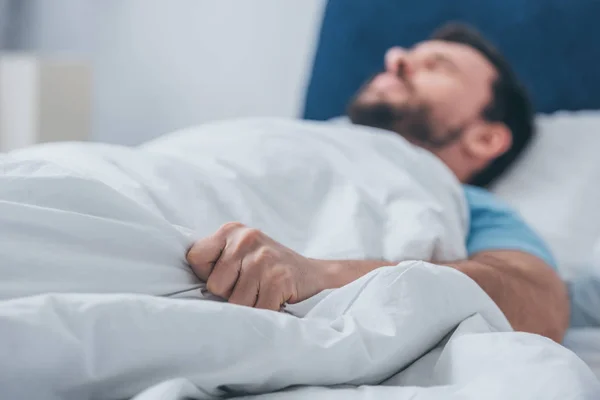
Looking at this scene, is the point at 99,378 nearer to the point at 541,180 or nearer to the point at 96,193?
the point at 96,193

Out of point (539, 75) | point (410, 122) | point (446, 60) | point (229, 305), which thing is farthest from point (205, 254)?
point (539, 75)

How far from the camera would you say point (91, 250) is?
2.13 ft

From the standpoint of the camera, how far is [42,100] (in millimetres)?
2078

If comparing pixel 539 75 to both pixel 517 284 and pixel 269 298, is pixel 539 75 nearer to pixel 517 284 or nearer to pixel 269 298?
pixel 517 284

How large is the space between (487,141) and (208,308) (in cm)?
106

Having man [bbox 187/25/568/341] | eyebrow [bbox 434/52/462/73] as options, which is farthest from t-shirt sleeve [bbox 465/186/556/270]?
eyebrow [bbox 434/52/462/73]

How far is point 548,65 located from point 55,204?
4.25 ft

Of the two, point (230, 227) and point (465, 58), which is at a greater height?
point (465, 58)

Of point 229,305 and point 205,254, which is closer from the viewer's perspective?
point 229,305

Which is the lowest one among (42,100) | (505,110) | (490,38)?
(42,100)

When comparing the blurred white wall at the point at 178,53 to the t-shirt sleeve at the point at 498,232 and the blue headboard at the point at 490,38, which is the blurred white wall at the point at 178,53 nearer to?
the blue headboard at the point at 490,38

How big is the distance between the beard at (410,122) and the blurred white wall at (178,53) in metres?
0.74

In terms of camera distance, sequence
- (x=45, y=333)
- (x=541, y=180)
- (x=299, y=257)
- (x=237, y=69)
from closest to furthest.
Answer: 1. (x=45, y=333)
2. (x=299, y=257)
3. (x=541, y=180)
4. (x=237, y=69)

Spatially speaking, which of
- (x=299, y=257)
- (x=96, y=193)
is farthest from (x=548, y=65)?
(x=96, y=193)
